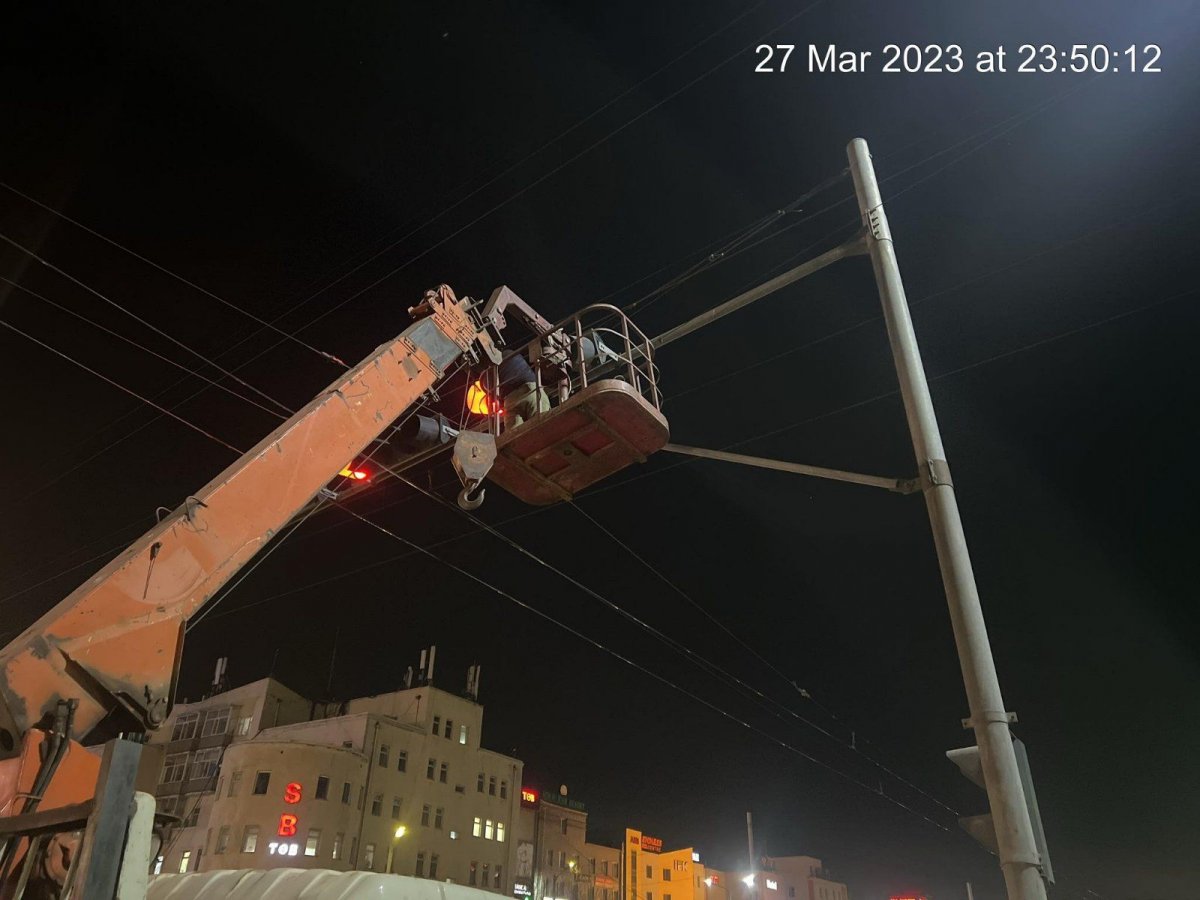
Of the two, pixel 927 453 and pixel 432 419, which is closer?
pixel 927 453

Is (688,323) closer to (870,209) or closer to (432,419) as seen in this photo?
(870,209)

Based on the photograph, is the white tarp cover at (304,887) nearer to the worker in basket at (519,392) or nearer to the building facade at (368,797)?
the worker in basket at (519,392)

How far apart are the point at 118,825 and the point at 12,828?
2.78 ft

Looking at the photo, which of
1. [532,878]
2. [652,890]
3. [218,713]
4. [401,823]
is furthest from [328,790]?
[652,890]

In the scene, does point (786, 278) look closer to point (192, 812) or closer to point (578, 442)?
point (578, 442)

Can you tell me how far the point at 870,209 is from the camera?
7352 millimetres

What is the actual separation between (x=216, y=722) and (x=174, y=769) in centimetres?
322

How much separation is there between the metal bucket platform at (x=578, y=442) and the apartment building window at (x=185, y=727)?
4718 centimetres

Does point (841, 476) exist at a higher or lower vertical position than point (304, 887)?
higher

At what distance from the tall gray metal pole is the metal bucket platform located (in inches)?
113

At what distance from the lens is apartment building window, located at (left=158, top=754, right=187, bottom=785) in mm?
45031

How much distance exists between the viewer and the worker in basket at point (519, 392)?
974cm

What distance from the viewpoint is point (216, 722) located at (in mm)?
46656

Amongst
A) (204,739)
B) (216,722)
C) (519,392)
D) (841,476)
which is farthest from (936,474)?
(204,739)
